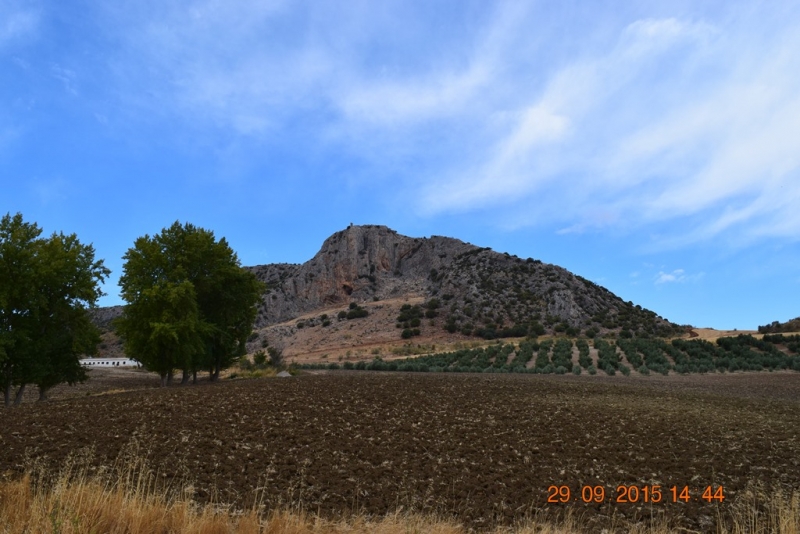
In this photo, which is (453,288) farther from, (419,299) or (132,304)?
(132,304)

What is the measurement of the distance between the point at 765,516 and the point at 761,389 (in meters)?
25.9

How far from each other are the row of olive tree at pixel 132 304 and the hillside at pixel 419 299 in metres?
36.5

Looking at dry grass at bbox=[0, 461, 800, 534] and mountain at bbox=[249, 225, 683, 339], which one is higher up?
mountain at bbox=[249, 225, 683, 339]

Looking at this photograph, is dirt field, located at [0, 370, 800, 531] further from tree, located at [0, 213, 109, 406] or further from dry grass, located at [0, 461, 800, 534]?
tree, located at [0, 213, 109, 406]

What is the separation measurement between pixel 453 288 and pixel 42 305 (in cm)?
7503

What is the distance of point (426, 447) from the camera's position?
1266 cm

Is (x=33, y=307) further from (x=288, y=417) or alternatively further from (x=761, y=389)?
(x=761, y=389)

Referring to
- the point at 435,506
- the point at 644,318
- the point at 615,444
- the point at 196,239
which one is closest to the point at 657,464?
the point at 615,444

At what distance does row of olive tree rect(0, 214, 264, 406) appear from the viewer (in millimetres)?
22312

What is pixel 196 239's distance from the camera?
1195 inches
